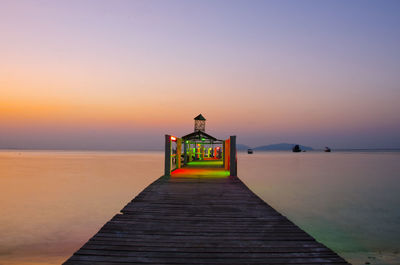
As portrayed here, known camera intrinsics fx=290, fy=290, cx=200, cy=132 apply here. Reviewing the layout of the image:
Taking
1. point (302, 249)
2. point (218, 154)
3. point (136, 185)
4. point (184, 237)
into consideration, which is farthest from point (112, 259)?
point (218, 154)

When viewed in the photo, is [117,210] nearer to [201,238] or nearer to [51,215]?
[51,215]

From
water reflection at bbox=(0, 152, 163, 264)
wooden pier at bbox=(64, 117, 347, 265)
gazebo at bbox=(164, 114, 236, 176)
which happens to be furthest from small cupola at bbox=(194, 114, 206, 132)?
wooden pier at bbox=(64, 117, 347, 265)

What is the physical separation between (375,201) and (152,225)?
15681 mm

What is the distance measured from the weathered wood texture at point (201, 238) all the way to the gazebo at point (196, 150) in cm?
672

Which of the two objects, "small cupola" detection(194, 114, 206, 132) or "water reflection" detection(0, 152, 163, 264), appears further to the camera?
"small cupola" detection(194, 114, 206, 132)

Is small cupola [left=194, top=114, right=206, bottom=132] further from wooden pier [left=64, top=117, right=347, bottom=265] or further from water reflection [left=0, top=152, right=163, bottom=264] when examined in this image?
wooden pier [left=64, top=117, right=347, bottom=265]

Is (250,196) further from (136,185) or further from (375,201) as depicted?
(136,185)

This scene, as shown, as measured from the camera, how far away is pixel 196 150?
34.0m

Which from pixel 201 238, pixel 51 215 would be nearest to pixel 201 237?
pixel 201 238

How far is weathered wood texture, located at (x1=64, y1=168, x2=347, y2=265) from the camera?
4.06 metres

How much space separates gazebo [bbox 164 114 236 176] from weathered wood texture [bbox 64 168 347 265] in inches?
265

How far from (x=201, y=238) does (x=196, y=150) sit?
29.1 meters

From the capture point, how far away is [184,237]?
5.03 meters

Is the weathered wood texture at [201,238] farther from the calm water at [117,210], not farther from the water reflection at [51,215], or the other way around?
the water reflection at [51,215]
